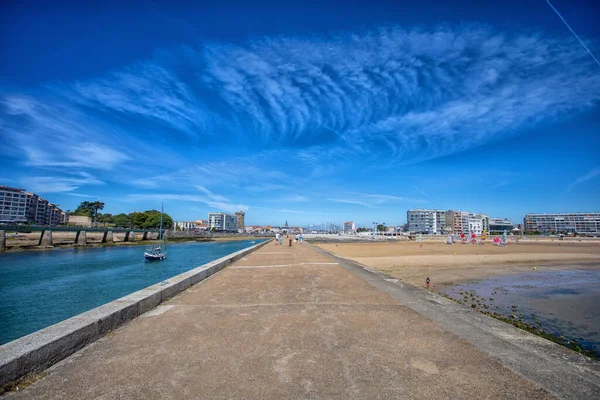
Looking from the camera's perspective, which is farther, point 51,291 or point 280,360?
point 51,291

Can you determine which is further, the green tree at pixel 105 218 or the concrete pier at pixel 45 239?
the green tree at pixel 105 218

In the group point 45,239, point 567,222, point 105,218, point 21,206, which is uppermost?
point 567,222

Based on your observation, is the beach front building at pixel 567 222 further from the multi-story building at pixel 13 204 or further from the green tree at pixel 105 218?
the multi-story building at pixel 13 204

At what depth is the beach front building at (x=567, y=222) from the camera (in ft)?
582

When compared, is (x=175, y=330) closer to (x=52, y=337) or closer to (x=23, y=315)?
(x=52, y=337)

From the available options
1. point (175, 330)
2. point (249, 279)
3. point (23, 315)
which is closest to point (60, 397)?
point (175, 330)

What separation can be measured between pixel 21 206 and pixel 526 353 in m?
167

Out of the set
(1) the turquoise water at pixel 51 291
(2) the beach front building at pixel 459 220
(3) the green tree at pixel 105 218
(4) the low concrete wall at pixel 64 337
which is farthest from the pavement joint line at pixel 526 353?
(2) the beach front building at pixel 459 220

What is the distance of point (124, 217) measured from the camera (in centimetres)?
14850

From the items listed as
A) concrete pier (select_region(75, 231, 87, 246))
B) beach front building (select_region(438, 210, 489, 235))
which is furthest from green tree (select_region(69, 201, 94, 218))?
beach front building (select_region(438, 210, 489, 235))

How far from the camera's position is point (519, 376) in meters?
3.27

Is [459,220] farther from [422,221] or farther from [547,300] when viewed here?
[547,300]

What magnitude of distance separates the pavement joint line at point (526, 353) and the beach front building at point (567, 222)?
721 ft

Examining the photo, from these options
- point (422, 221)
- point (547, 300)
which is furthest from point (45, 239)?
point (422, 221)
